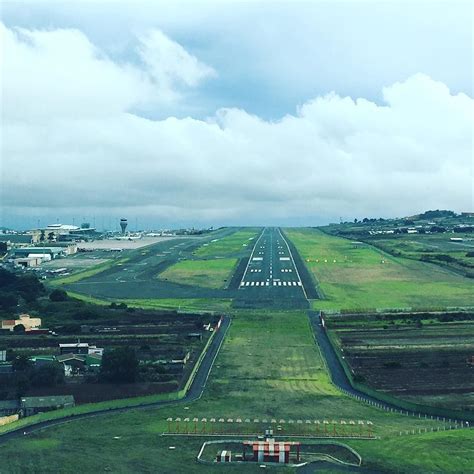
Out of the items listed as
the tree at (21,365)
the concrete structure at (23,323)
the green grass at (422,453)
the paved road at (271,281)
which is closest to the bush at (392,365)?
the green grass at (422,453)

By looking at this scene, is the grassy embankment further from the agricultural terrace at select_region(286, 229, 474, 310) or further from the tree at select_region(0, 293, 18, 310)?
the tree at select_region(0, 293, 18, 310)

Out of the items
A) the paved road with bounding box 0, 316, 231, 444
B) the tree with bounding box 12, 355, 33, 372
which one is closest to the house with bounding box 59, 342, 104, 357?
the tree with bounding box 12, 355, 33, 372

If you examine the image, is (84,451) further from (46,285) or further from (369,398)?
(46,285)

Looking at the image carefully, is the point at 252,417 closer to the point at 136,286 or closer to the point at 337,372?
the point at 337,372

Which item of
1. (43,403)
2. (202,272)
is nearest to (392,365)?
(43,403)

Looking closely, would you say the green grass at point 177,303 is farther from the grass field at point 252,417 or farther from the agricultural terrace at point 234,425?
the agricultural terrace at point 234,425
